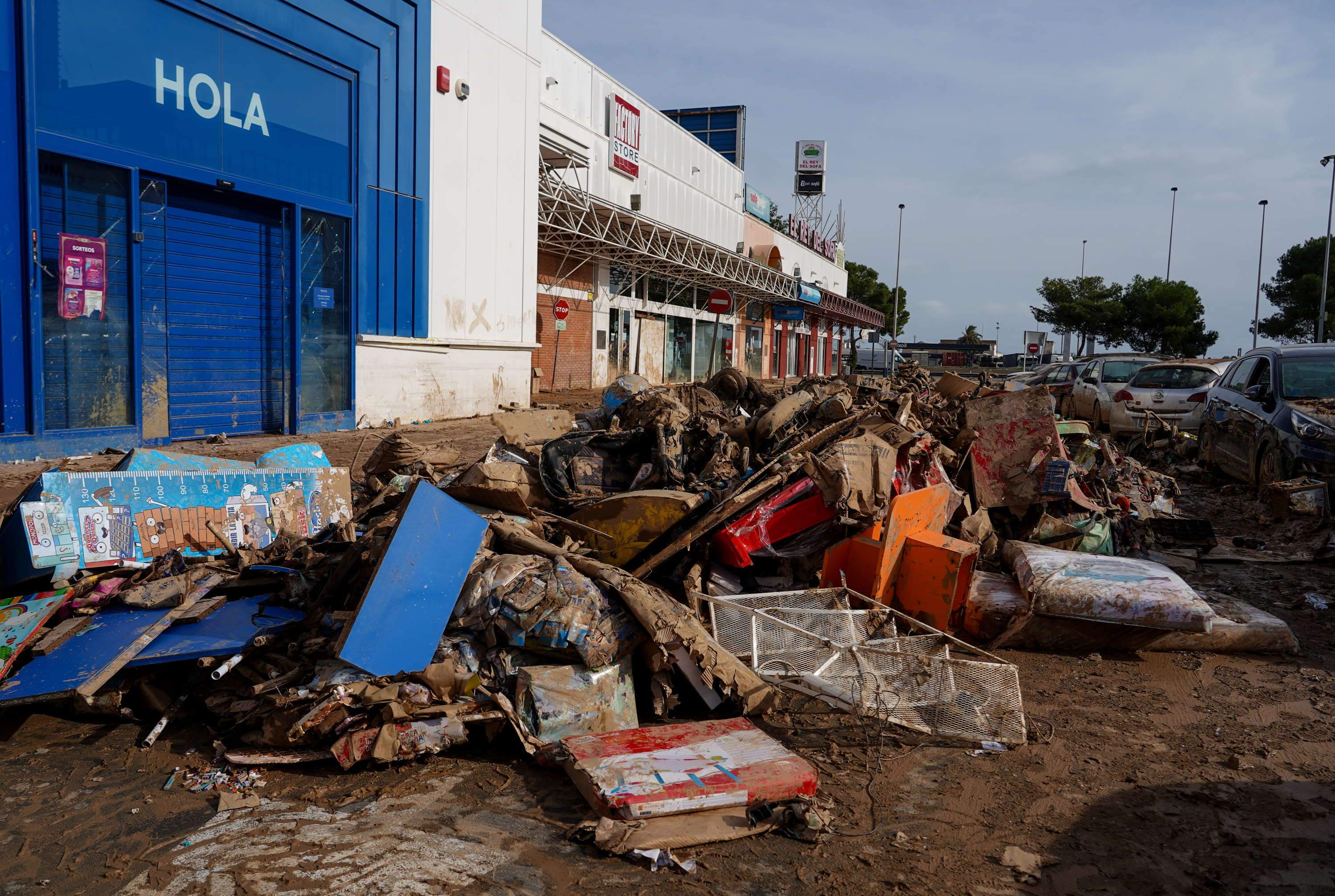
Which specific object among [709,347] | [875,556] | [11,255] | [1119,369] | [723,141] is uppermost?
[723,141]

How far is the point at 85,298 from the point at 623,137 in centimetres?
1544

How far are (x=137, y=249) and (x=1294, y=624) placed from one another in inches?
415

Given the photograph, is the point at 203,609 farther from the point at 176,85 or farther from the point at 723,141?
the point at 723,141

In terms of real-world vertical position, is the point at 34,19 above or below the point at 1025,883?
above

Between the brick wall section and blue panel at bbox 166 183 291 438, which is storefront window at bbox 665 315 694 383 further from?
blue panel at bbox 166 183 291 438

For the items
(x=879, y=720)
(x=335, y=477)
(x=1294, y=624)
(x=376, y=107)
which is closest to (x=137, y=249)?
(x=376, y=107)

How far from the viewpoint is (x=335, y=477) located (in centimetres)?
576

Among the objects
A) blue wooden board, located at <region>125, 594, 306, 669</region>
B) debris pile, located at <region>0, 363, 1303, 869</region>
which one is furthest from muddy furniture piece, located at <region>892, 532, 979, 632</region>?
blue wooden board, located at <region>125, 594, 306, 669</region>

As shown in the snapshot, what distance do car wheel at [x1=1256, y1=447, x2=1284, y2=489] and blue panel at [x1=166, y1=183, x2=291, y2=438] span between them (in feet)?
36.6

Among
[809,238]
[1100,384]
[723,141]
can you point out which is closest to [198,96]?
[1100,384]

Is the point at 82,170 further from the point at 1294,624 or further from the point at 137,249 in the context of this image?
the point at 1294,624

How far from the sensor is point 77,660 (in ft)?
12.2

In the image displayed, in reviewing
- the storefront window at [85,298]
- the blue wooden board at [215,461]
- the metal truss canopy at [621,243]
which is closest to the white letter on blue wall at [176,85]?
the storefront window at [85,298]

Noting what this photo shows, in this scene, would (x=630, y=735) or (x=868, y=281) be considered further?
(x=868, y=281)
